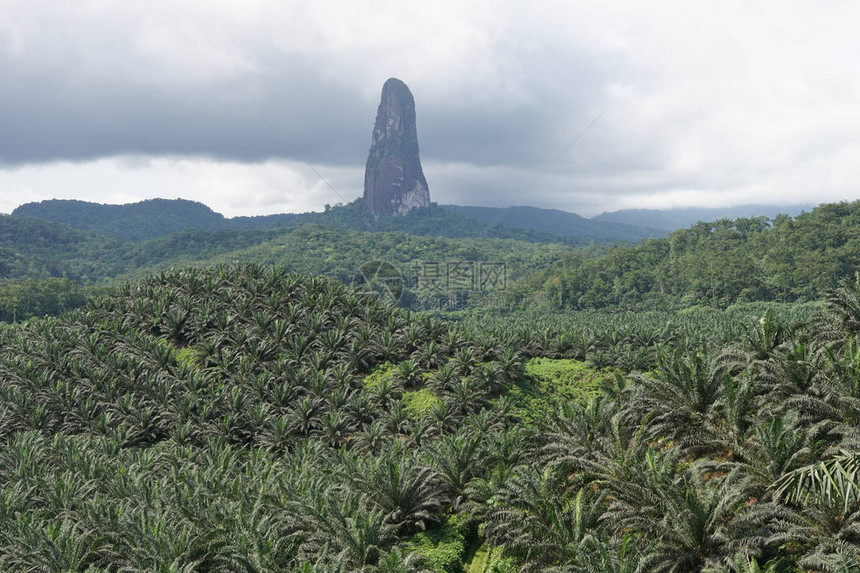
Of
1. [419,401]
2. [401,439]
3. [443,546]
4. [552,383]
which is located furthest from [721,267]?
[443,546]

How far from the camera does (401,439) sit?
95.8ft

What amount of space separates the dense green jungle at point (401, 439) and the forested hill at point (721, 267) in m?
70.9

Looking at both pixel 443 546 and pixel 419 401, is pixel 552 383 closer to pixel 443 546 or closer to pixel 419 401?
pixel 419 401

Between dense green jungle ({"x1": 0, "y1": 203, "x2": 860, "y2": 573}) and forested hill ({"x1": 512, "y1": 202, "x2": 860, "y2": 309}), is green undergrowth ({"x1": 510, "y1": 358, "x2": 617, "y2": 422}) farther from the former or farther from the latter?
forested hill ({"x1": 512, "y1": 202, "x2": 860, "y2": 309})

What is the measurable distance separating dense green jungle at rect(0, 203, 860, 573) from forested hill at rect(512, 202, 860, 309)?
233 feet

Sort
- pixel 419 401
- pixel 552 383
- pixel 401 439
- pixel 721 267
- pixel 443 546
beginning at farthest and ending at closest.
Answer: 1. pixel 721 267
2. pixel 552 383
3. pixel 419 401
4. pixel 401 439
5. pixel 443 546

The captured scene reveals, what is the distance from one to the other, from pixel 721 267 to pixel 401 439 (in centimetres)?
10029

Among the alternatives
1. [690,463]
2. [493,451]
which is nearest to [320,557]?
[493,451]

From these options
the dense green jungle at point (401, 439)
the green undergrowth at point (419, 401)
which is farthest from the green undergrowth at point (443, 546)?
the green undergrowth at point (419, 401)

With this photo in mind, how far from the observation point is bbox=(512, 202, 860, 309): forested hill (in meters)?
96.2

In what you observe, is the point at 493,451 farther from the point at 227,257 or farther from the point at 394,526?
the point at 227,257

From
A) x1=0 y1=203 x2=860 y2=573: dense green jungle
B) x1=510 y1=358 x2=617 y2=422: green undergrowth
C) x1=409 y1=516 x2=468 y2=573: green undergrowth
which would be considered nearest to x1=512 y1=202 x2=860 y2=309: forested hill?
x1=0 y1=203 x2=860 y2=573: dense green jungle

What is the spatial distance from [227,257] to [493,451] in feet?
564

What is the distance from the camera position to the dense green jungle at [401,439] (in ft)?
38.3
